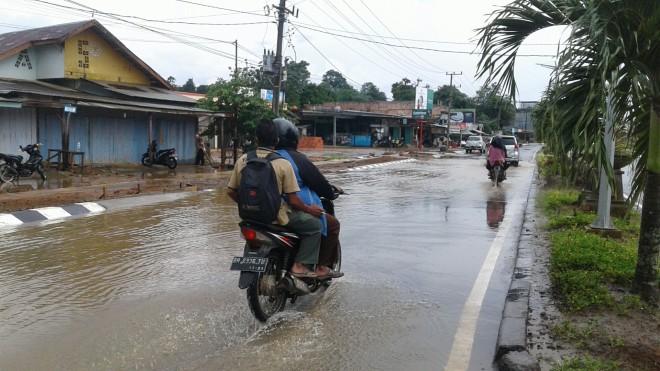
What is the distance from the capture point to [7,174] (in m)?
14.8

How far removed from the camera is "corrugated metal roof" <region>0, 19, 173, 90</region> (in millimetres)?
20453

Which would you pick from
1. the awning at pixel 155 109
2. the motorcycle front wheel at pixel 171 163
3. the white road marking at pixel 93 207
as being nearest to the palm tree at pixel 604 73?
the white road marking at pixel 93 207

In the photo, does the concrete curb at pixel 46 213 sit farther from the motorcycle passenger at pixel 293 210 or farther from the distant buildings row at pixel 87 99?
the motorcycle passenger at pixel 293 210

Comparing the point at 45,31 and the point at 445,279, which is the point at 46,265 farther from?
the point at 45,31

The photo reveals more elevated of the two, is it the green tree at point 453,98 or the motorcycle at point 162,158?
the green tree at point 453,98

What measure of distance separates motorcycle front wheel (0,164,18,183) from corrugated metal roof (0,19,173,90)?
680 cm

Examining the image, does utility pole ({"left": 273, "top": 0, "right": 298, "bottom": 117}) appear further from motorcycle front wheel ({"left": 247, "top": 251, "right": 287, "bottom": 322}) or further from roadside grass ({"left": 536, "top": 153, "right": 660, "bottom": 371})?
motorcycle front wheel ({"left": 247, "top": 251, "right": 287, "bottom": 322})

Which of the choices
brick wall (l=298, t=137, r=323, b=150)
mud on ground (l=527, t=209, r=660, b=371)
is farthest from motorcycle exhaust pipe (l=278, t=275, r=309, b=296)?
brick wall (l=298, t=137, r=323, b=150)

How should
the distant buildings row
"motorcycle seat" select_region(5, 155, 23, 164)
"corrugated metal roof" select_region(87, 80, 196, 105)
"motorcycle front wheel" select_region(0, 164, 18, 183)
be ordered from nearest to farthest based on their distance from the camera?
"motorcycle front wheel" select_region(0, 164, 18, 183) → "motorcycle seat" select_region(5, 155, 23, 164) → the distant buildings row → "corrugated metal roof" select_region(87, 80, 196, 105)

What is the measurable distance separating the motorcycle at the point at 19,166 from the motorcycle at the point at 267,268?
1266cm

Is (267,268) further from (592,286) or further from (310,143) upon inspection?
(310,143)

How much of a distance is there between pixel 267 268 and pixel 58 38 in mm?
19295

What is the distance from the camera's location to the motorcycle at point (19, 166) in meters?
14.8

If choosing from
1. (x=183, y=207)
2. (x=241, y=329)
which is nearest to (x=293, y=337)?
(x=241, y=329)
